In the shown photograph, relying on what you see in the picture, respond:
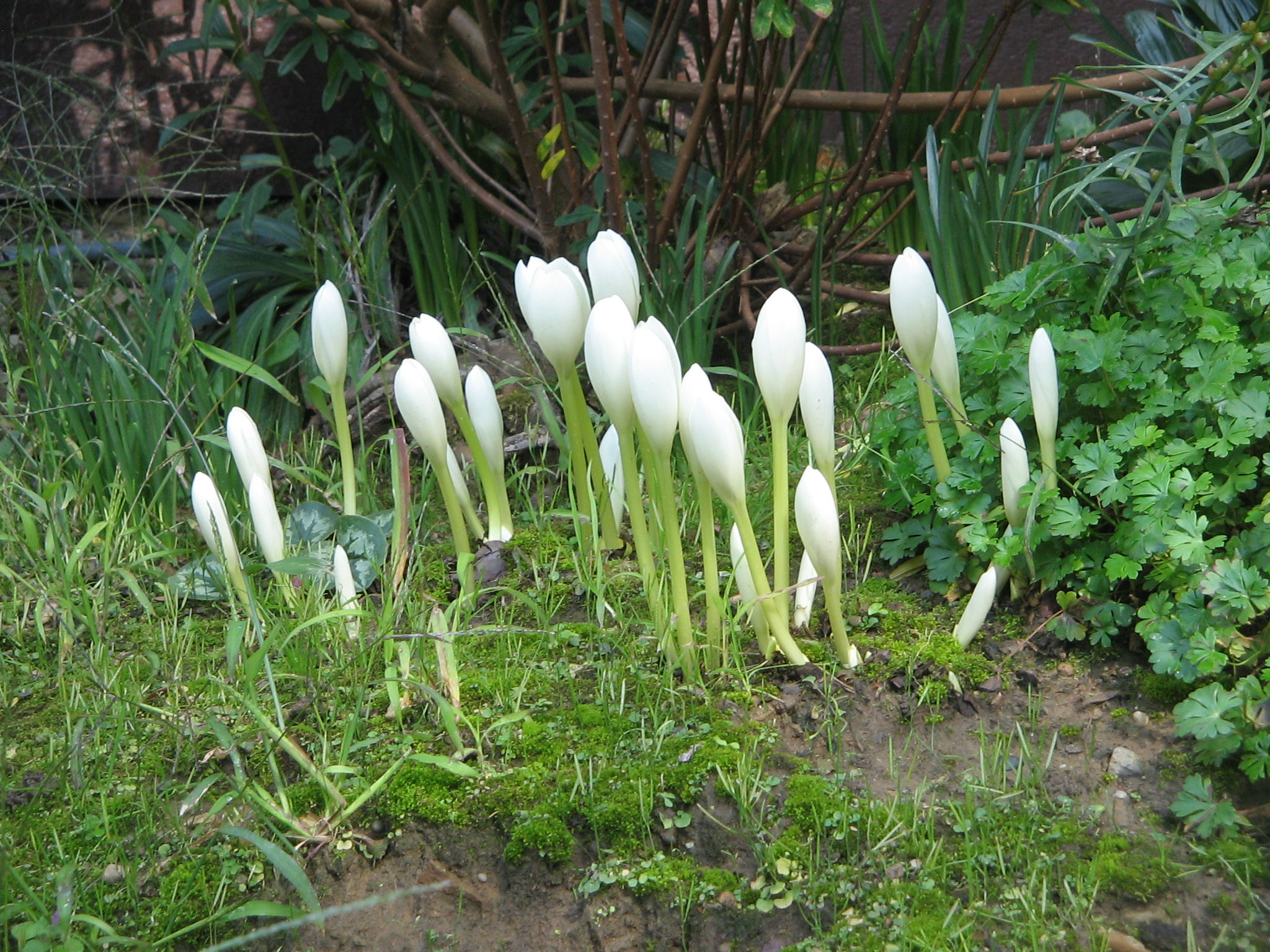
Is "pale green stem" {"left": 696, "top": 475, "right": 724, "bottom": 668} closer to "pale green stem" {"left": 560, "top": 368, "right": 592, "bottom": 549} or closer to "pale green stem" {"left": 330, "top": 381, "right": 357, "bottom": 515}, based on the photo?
"pale green stem" {"left": 560, "top": 368, "right": 592, "bottom": 549}

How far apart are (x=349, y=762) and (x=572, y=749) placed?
1.14ft

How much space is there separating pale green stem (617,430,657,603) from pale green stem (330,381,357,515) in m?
0.64

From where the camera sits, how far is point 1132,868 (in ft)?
4.57

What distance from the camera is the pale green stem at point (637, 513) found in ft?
6.06

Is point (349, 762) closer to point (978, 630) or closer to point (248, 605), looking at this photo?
point (248, 605)

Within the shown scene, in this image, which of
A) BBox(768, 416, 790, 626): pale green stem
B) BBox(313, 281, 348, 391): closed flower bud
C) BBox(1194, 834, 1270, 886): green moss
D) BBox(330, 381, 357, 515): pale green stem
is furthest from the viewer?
BBox(330, 381, 357, 515): pale green stem

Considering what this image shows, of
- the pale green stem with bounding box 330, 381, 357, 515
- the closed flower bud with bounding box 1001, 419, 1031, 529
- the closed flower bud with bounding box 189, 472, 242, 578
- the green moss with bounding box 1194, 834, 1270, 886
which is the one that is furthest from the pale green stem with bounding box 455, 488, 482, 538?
the green moss with bounding box 1194, 834, 1270, 886

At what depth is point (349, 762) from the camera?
1677mm

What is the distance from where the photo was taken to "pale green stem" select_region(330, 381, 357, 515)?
7.18 feet

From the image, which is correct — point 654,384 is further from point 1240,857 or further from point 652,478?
point 1240,857

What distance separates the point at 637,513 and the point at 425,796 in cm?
60

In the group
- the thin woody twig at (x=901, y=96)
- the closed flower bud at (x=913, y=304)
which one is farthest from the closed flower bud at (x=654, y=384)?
the thin woody twig at (x=901, y=96)

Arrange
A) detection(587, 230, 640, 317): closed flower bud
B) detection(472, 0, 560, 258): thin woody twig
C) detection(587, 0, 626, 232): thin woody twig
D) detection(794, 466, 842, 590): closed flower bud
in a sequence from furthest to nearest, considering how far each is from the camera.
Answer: detection(472, 0, 560, 258): thin woody twig < detection(587, 0, 626, 232): thin woody twig < detection(587, 230, 640, 317): closed flower bud < detection(794, 466, 842, 590): closed flower bud

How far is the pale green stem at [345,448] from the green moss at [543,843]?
2.98ft
